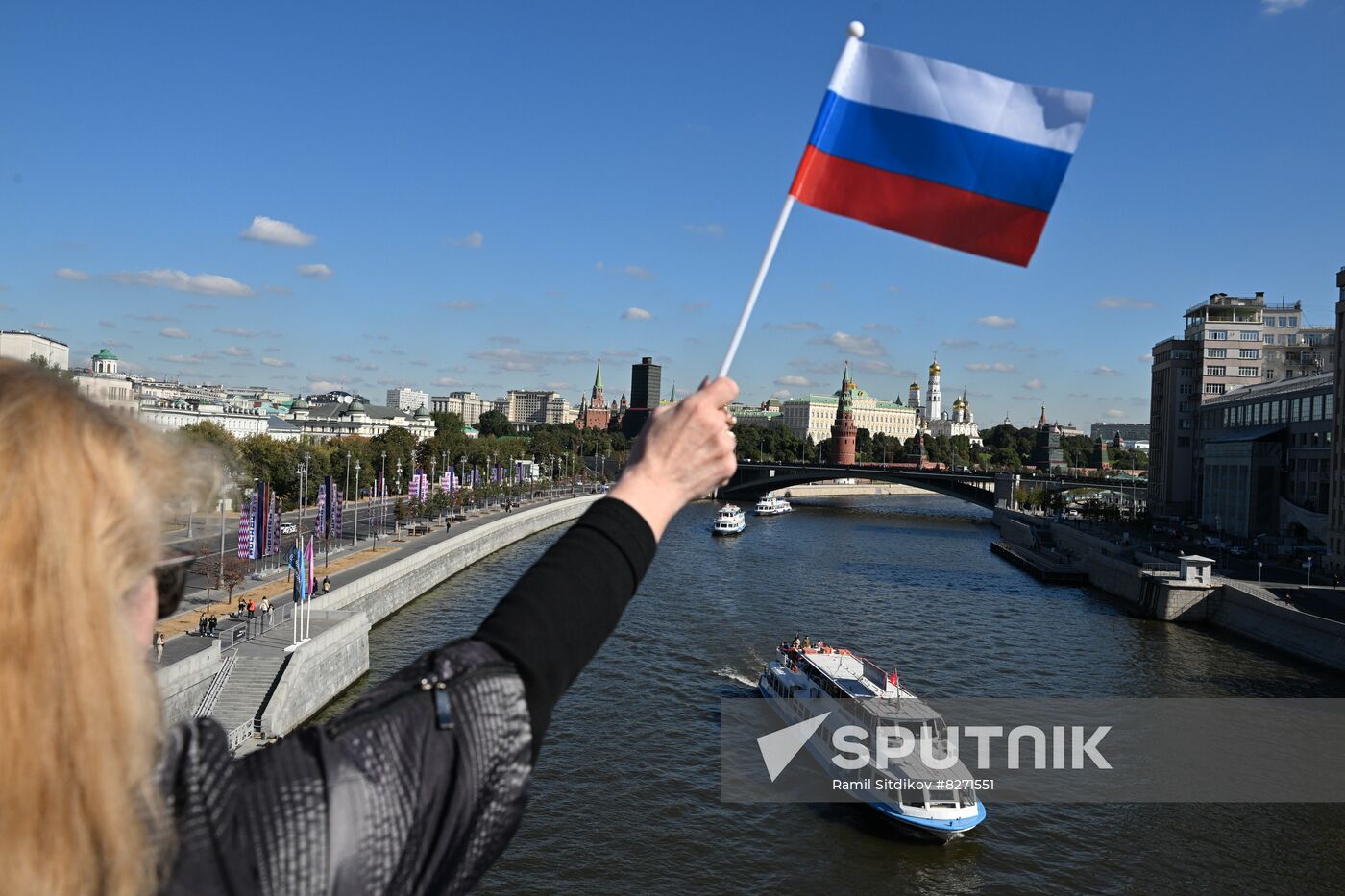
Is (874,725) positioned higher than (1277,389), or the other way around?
(1277,389)

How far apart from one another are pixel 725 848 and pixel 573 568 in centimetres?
1147

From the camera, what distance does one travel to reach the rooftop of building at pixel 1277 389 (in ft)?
131

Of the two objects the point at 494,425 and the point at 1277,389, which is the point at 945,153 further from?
the point at 494,425

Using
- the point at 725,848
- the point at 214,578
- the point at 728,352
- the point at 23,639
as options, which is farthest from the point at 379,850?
the point at 214,578

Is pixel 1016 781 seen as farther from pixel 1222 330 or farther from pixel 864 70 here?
pixel 1222 330

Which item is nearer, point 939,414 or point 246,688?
Result: point 246,688

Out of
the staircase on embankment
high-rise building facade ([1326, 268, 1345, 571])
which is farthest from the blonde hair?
high-rise building facade ([1326, 268, 1345, 571])

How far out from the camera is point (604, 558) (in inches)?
48.5

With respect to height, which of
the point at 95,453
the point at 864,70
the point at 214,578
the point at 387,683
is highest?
the point at 864,70

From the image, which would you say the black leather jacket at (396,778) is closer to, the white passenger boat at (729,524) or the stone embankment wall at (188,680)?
the stone embankment wall at (188,680)

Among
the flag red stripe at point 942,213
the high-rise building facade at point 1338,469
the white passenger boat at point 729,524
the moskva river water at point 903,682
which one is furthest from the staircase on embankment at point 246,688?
the white passenger boat at point 729,524

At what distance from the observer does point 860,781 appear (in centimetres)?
1328

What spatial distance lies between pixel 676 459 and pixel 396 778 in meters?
0.61

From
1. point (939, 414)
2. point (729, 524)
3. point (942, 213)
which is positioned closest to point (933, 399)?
point (939, 414)
